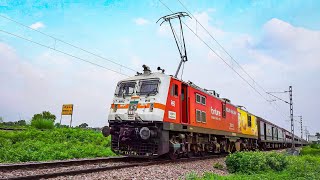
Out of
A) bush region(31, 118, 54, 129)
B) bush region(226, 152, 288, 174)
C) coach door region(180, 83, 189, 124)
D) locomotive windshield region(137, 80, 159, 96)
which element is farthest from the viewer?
bush region(31, 118, 54, 129)

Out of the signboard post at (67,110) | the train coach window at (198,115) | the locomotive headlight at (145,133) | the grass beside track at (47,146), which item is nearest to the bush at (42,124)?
the grass beside track at (47,146)

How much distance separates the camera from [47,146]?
16.5 meters

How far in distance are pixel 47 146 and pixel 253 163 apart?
10.8 meters

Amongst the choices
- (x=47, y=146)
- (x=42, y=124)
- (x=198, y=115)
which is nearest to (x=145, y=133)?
(x=198, y=115)

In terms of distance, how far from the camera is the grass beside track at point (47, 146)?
13292mm

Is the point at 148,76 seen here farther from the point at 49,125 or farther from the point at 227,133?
the point at 49,125

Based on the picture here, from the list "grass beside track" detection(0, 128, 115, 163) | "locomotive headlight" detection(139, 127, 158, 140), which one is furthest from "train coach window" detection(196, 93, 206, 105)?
"grass beside track" detection(0, 128, 115, 163)

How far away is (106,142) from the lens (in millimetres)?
22578

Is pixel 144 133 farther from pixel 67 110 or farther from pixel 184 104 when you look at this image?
pixel 67 110

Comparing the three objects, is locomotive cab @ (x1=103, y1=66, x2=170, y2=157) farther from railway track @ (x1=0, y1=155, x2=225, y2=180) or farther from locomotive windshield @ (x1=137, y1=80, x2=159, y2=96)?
railway track @ (x1=0, y1=155, x2=225, y2=180)

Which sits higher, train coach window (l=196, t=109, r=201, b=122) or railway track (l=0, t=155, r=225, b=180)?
train coach window (l=196, t=109, r=201, b=122)

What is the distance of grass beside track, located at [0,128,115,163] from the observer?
1329 cm

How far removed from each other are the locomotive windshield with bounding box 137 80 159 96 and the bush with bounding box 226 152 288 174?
13.8 ft

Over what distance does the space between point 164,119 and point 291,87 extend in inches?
1034
